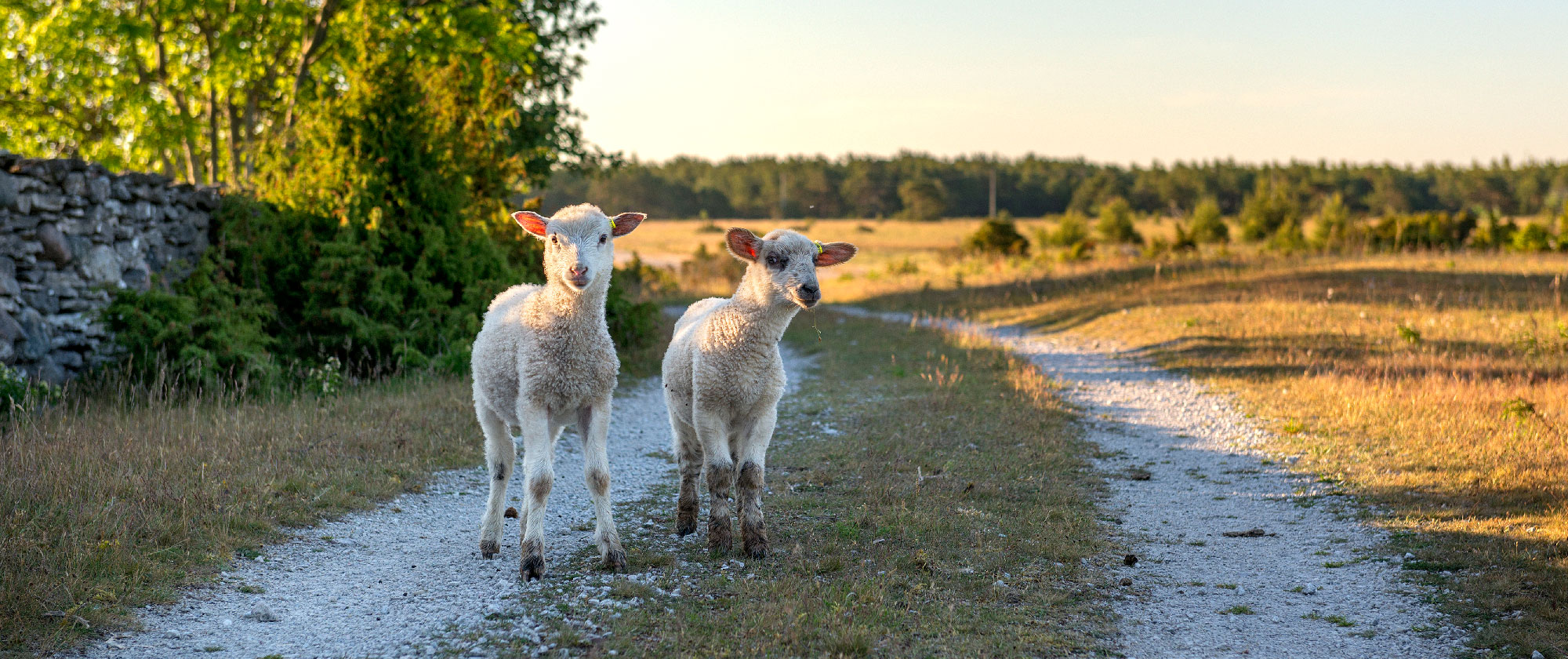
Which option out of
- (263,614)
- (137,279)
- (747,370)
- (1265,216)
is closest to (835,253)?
(747,370)

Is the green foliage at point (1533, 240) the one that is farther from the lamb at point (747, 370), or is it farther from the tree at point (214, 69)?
the lamb at point (747, 370)

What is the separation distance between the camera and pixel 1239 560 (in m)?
7.03

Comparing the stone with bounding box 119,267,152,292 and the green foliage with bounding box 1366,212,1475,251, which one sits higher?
the green foliage with bounding box 1366,212,1475,251

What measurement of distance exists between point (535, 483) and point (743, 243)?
1974 mm

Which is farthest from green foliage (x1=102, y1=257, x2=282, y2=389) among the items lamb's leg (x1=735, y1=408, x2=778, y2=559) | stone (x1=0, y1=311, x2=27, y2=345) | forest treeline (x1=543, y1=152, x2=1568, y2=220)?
forest treeline (x1=543, y1=152, x2=1568, y2=220)

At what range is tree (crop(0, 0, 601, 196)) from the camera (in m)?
17.4

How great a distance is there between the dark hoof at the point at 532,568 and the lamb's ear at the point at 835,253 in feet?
8.32

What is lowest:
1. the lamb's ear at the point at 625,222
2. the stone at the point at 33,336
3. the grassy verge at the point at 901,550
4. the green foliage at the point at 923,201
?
the grassy verge at the point at 901,550

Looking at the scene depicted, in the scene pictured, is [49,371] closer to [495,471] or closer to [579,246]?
[495,471]

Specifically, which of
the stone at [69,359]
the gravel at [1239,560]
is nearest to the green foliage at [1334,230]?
the gravel at [1239,560]

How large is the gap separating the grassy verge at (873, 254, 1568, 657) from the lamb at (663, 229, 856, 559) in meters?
4.11

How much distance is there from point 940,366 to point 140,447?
10.7 metres

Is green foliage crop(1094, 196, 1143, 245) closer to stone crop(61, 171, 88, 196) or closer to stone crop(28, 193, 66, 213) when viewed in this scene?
stone crop(61, 171, 88, 196)

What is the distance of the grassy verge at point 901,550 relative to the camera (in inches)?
211
